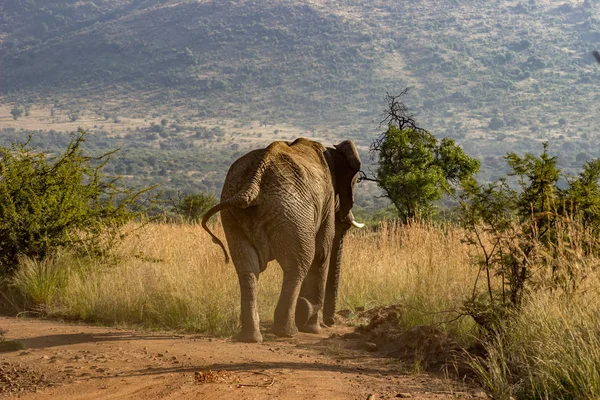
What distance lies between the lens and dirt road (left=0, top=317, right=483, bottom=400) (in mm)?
6742

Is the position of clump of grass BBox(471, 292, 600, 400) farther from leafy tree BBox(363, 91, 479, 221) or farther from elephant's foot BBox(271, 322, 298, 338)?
leafy tree BBox(363, 91, 479, 221)

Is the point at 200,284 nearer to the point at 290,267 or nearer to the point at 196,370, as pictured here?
the point at 290,267

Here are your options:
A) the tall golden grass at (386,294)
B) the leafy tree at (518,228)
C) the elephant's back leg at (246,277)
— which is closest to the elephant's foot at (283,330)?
the elephant's back leg at (246,277)

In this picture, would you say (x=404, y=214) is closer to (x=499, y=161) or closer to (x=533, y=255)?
(x=533, y=255)

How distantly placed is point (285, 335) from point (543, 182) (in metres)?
2.86

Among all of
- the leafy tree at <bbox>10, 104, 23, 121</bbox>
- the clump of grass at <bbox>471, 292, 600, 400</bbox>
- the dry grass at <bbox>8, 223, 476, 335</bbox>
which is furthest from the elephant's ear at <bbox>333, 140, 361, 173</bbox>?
the leafy tree at <bbox>10, 104, 23, 121</bbox>

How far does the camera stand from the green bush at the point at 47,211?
40.1 feet

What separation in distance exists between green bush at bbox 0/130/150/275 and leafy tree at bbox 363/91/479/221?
26.6 feet

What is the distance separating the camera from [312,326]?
977 cm

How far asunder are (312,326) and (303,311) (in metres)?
0.27

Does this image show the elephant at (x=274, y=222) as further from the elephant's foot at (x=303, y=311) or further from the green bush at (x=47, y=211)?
the green bush at (x=47, y=211)

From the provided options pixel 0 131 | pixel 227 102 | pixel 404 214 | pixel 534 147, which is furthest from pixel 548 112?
pixel 404 214

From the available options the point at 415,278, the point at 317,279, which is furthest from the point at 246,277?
the point at 415,278

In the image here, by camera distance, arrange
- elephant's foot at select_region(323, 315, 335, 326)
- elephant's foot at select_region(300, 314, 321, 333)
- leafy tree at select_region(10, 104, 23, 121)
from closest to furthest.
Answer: elephant's foot at select_region(300, 314, 321, 333)
elephant's foot at select_region(323, 315, 335, 326)
leafy tree at select_region(10, 104, 23, 121)
